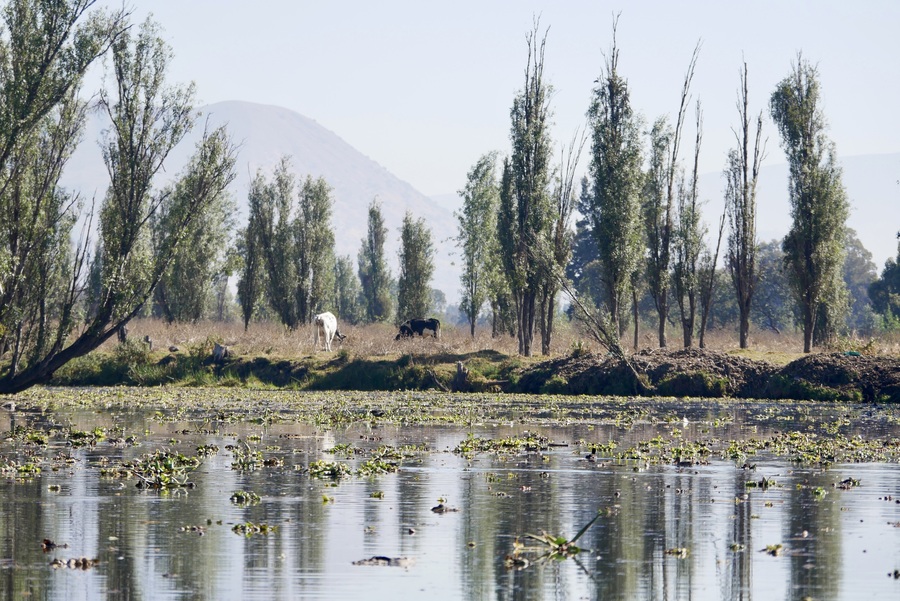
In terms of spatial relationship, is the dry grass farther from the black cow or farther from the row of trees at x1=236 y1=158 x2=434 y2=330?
the row of trees at x1=236 y1=158 x2=434 y2=330

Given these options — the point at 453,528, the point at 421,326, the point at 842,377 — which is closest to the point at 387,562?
the point at 453,528

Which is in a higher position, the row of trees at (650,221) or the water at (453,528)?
the row of trees at (650,221)

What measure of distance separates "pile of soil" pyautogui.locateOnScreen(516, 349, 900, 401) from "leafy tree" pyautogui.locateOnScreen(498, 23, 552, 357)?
779cm

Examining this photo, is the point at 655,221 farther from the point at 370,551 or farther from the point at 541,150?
the point at 370,551

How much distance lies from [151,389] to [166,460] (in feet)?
95.9

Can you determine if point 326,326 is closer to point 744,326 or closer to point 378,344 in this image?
point 378,344

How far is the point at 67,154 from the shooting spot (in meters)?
32.7

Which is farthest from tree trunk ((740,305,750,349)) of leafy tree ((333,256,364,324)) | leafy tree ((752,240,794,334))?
leafy tree ((333,256,364,324))

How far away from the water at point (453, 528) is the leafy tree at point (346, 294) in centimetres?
8745

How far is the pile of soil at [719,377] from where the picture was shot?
43.1m

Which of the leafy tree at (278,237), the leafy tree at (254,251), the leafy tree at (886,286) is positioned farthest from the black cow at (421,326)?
the leafy tree at (886,286)

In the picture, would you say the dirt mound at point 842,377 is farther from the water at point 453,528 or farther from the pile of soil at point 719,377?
the water at point 453,528

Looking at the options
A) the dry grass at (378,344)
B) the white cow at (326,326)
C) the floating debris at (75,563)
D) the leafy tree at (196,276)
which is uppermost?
the leafy tree at (196,276)

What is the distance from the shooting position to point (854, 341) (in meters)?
55.2
